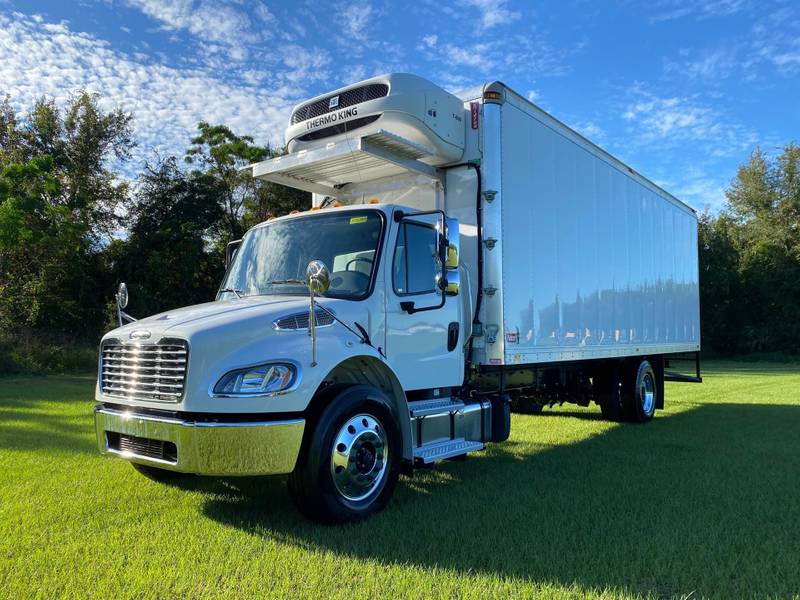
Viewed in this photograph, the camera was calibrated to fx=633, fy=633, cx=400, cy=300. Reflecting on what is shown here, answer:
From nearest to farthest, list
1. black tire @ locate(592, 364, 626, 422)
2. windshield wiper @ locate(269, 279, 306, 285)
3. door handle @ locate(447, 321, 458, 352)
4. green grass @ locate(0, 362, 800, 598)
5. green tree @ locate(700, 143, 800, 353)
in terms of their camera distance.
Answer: green grass @ locate(0, 362, 800, 598), windshield wiper @ locate(269, 279, 306, 285), door handle @ locate(447, 321, 458, 352), black tire @ locate(592, 364, 626, 422), green tree @ locate(700, 143, 800, 353)

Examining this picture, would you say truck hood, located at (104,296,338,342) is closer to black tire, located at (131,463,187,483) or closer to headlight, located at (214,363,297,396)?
headlight, located at (214,363,297,396)

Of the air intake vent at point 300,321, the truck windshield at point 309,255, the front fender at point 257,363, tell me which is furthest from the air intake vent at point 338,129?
the front fender at point 257,363

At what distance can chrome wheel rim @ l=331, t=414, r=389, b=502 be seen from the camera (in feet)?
15.0

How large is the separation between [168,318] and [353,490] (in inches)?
75.9

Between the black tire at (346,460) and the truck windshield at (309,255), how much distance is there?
0.97m

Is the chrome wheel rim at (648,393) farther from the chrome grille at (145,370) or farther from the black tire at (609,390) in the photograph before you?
the chrome grille at (145,370)

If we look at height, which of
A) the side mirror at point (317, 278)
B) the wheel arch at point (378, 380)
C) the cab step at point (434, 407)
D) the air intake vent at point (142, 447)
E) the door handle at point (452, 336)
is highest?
the side mirror at point (317, 278)

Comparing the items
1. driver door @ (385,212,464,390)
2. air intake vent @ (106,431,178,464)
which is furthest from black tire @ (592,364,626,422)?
air intake vent @ (106,431,178,464)

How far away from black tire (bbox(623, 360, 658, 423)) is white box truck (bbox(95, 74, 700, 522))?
0.81 m

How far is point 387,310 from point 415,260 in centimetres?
59

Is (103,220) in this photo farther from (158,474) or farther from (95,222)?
(158,474)

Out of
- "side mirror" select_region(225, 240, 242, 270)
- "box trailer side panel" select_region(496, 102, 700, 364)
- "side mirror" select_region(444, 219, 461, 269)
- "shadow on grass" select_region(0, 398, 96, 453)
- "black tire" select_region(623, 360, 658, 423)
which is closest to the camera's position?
"side mirror" select_region(444, 219, 461, 269)

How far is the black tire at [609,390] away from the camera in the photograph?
398 inches

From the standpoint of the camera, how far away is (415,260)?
5680 mm
